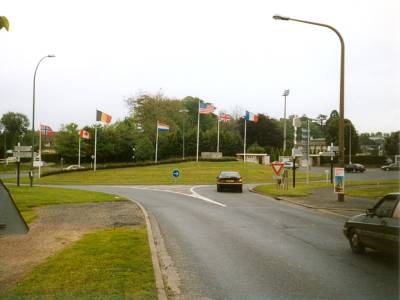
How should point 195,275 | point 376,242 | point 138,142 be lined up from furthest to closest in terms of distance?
point 138,142 < point 376,242 < point 195,275

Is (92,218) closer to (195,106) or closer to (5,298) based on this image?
(5,298)

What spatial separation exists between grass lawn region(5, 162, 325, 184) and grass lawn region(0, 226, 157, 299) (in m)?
37.6

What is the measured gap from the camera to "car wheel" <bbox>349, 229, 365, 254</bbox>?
32.9ft

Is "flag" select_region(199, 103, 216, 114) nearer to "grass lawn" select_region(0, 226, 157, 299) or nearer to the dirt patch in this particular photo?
the dirt patch

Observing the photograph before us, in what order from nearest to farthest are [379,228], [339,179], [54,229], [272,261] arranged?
[379,228] → [272,261] → [54,229] → [339,179]

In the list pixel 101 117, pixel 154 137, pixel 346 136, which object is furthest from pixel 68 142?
pixel 346 136

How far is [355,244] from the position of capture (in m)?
10.1

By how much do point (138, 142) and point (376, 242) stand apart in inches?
3213

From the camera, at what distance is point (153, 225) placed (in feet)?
49.5

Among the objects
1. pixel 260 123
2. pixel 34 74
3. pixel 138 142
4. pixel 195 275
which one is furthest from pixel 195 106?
pixel 195 275

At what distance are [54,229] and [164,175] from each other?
4289cm

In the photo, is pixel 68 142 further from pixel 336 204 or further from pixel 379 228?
pixel 379 228

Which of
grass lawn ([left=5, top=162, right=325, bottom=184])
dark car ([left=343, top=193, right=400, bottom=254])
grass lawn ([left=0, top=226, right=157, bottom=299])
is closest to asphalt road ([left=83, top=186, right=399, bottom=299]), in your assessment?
dark car ([left=343, top=193, right=400, bottom=254])

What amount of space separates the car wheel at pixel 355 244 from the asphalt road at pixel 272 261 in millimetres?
154
